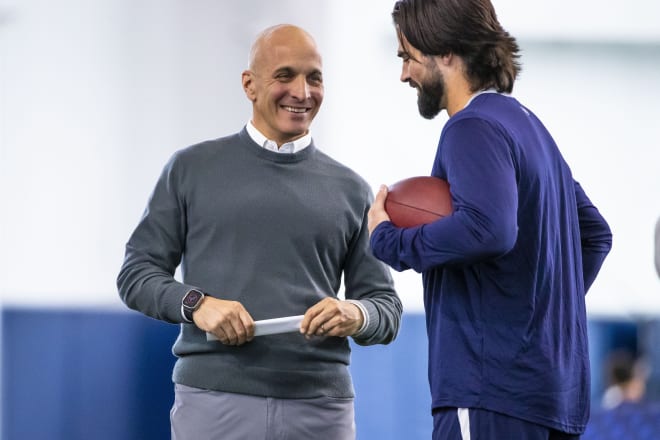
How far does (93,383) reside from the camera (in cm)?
307

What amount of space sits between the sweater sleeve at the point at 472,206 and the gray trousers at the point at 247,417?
1.46ft

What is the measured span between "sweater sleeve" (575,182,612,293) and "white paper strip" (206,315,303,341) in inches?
21.3

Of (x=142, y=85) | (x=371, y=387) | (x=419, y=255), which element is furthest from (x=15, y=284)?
(x=419, y=255)

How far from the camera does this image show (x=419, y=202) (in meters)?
1.68

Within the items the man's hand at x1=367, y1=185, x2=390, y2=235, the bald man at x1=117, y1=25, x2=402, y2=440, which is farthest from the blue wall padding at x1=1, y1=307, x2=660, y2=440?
the man's hand at x1=367, y1=185, x2=390, y2=235

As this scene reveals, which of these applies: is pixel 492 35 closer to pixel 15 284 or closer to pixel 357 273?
pixel 357 273

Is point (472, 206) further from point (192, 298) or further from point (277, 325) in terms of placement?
point (192, 298)

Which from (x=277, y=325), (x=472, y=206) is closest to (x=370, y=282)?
(x=277, y=325)

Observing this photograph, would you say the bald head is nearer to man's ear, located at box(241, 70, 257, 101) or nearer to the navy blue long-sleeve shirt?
man's ear, located at box(241, 70, 257, 101)

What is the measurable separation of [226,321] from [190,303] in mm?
88

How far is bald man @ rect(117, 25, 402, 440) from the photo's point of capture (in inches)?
74.2

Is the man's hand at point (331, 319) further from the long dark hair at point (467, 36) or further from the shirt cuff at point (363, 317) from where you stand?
the long dark hair at point (467, 36)

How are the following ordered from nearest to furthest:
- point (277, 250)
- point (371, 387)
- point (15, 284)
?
1. point (277, 250)
2. point (15, 284)
3. point (371, 387)

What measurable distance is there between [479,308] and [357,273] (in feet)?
1.58
